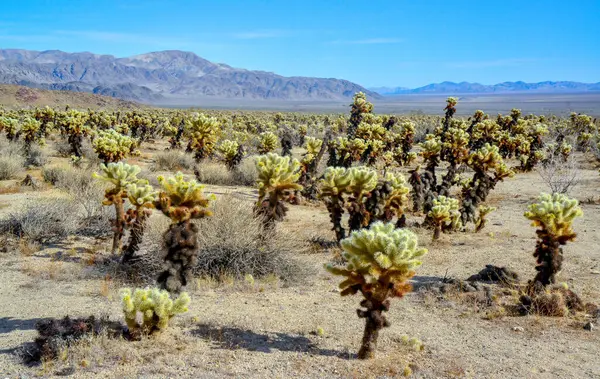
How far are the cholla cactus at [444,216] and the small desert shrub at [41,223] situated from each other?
734cm

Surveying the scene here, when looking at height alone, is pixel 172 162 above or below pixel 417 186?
below

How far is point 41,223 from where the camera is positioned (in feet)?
30.9

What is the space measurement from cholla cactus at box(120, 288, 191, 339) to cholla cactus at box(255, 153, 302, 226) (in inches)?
137

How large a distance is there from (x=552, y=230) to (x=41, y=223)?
8819mm

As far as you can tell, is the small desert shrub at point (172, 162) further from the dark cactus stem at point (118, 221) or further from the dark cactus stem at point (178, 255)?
the dark cactus stem at point (178, 255)

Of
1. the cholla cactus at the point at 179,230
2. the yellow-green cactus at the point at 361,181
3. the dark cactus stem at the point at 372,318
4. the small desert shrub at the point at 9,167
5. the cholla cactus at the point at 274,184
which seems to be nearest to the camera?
the dark cactus stem at the point at 372,318

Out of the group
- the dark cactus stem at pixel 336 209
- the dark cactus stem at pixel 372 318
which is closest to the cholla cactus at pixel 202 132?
the dark cactus stem at pixel 336 209

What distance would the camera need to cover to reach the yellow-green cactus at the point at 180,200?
20.6 feet

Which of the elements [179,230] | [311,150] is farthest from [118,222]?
[311,150]

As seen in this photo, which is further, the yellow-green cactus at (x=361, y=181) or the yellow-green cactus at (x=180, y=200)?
the yellow-green cactus at (x=361, y=181)

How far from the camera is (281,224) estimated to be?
472 inches

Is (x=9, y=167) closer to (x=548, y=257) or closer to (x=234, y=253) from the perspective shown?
(x=234, y=253)

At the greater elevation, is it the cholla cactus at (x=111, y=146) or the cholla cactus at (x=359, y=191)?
the cholla cactus at (x=111, y=146)

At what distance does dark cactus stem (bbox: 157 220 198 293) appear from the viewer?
627 cm
